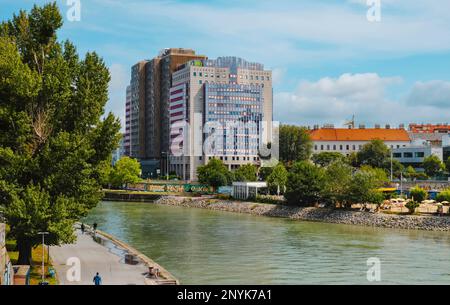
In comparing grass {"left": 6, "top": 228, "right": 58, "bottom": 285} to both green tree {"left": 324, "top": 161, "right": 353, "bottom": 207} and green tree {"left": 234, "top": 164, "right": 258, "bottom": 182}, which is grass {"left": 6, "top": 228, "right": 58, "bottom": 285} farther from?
green tree {"left": 234, "top": 164, "right": 258, "bottom": 182}

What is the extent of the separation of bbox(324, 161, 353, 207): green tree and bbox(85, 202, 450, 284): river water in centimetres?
895

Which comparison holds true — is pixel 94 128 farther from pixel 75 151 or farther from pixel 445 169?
pixel 445 169

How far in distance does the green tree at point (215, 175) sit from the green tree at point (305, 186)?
152ft

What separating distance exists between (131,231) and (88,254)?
26.5 m

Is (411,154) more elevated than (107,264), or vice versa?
(411,154)

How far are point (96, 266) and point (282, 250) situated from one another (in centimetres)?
2131

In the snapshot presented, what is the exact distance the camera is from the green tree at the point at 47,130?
3856cm

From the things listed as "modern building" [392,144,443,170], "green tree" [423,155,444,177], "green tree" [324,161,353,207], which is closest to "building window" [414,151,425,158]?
"modern building" [392,144,443,170]

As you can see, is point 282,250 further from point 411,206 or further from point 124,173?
point 124,173

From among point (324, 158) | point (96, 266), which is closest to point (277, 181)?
point (324, 158)

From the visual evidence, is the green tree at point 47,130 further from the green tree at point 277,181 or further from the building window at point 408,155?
the building window at point 408,155

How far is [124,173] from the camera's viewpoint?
169m

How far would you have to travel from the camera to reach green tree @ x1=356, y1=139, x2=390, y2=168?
591 feet

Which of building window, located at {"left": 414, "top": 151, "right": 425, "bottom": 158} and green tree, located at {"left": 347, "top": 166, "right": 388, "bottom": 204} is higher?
building window, located at {"left": 414, "top": 151, "right": 425, "bottom": 158}
